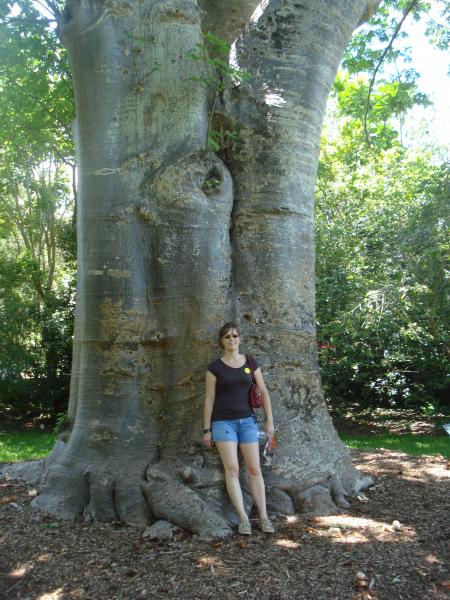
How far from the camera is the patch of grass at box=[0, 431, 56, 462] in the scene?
30.3ft

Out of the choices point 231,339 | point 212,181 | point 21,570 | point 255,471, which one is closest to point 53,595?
point 21,570

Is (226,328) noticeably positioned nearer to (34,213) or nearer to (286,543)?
(286,543)

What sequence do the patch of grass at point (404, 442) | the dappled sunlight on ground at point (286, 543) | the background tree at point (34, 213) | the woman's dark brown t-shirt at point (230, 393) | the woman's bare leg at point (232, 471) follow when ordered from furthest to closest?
1. the patch of grass at point (404, 442)
2. the background tree at point (34, 213)
3. the woman's dark brown t-shirt at point (230, 393)
4. the woman's bare leg at point (232, 471)
5. the dappled sunlight on ground at point (286, 543)

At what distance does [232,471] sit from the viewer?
4.64 metres

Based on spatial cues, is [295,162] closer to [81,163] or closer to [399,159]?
[81,163]

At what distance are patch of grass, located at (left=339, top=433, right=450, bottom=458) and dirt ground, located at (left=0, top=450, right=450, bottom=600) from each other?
4160mm

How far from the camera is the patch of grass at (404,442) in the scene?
916cm

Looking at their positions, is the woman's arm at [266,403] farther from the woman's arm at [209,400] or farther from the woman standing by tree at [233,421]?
the woman's arm at [209,400]

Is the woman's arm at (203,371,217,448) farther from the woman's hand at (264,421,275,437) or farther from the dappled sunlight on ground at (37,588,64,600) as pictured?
the dappled sunlight on ground at (37,588,64,600)

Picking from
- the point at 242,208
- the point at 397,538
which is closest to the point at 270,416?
the point at 397,538

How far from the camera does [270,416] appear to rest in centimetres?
488

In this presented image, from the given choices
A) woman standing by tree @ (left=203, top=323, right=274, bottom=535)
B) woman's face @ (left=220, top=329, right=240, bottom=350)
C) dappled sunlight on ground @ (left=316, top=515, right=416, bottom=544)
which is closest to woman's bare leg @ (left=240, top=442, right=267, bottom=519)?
woman standing by tree @ (left=203, top=323, right=274, bottom=535)

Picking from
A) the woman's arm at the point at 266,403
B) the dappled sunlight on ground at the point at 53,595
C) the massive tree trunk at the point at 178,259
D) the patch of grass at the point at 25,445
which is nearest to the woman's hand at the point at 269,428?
the woman's arm at the point at 266,403

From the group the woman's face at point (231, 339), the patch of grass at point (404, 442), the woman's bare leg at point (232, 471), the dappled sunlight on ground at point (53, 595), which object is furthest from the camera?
the patch of grass at point (404, 442)
